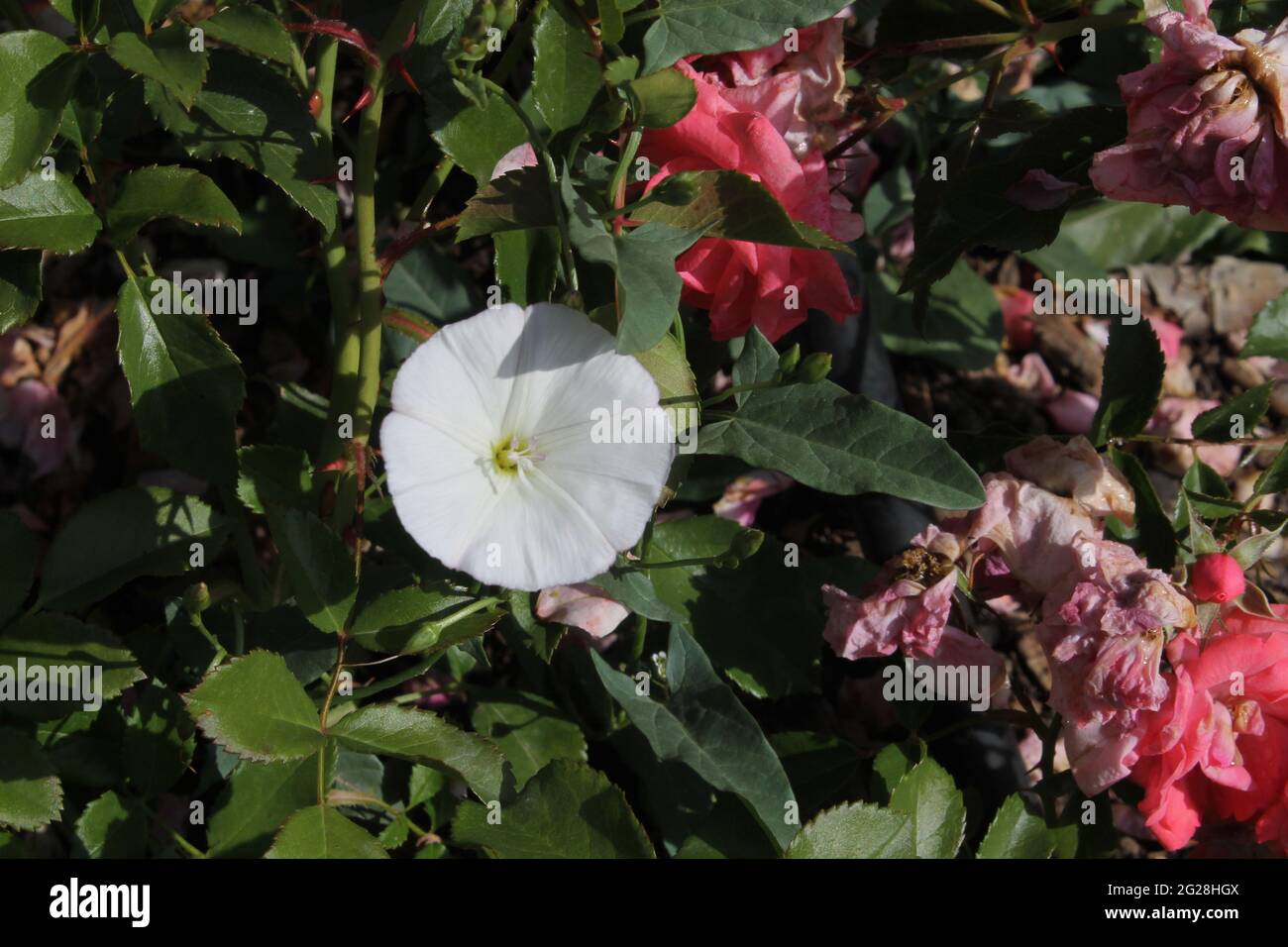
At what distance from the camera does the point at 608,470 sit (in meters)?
0.87

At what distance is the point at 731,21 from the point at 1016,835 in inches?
31.0

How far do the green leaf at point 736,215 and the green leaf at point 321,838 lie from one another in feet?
1.79

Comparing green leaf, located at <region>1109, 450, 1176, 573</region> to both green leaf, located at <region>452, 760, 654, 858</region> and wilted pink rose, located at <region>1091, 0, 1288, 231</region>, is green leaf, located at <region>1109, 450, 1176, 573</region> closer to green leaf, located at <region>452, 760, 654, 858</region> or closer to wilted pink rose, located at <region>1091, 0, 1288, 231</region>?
wilted pink rose, located at <region>1091, 0, 1288, 231</region>

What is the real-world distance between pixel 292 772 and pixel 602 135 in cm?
63

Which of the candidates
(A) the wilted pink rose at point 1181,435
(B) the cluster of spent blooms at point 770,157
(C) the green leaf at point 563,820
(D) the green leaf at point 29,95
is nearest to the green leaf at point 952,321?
(A) the wilted pink rose at point 1181,435

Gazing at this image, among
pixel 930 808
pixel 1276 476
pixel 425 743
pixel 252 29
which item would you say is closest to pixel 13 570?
pixel 425 743

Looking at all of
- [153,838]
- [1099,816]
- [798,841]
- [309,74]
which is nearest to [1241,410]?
[1099,816]

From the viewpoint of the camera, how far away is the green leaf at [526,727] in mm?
1284

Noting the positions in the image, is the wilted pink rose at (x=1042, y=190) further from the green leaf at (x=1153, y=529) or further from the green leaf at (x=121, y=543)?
the green leaf at (x=121, y=543)

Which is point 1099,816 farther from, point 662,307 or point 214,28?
point 214,28

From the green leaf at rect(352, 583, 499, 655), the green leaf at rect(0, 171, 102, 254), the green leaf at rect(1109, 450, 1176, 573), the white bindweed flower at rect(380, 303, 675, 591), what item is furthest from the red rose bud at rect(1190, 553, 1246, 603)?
the green leaf at rect(0, 171, 102, 254)

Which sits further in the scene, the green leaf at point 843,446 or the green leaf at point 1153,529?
the green leaf at point 1153,529

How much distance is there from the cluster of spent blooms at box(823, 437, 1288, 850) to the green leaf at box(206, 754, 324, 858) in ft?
1.59

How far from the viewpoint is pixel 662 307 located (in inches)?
30.4
